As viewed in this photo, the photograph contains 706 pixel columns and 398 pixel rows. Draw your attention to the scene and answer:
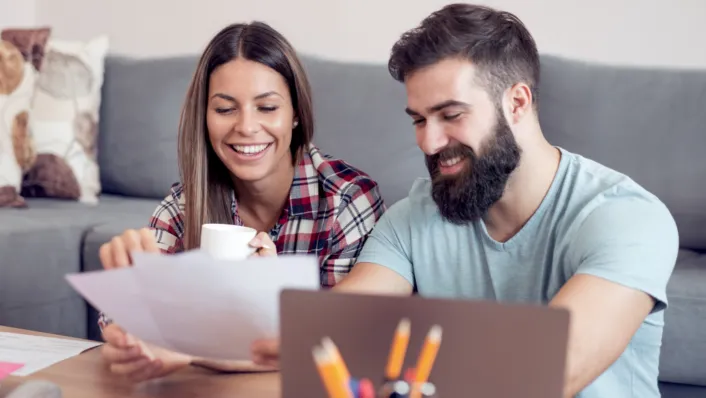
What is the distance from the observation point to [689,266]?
179 centimetres

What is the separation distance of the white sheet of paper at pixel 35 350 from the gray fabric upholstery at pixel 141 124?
4.80 ft

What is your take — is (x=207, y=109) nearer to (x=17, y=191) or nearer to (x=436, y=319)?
(x=436, y=319)

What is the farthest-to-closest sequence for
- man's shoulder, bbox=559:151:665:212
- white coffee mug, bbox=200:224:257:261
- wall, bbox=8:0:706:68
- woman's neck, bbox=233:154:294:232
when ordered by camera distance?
wall, bbox=8:0:706:68
woman's neck, bbox=233:154:294:232
man's shoulder, bbox=559:151:665:212
white coffee mug, bbox=200:224:257:261

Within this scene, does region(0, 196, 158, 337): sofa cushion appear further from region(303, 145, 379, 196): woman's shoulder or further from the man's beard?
the man's beard

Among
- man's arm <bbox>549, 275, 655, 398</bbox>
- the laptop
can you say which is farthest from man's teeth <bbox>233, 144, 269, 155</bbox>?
the laptop

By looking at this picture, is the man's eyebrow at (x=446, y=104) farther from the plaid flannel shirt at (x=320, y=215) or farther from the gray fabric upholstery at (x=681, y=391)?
the gray fabric upholstery at (x=681, y=391)

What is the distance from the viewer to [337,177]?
1515mm

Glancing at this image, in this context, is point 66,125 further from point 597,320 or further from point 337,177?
point 597,320

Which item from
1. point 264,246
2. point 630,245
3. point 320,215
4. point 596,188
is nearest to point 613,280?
point 630,245

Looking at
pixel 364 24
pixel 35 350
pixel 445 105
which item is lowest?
pixel 35 350

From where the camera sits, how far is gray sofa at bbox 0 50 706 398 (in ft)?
6.48

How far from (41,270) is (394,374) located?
1.68 m

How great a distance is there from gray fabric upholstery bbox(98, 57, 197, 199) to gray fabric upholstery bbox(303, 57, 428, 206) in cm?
52

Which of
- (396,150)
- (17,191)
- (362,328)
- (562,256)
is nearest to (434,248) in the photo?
(562,256)
